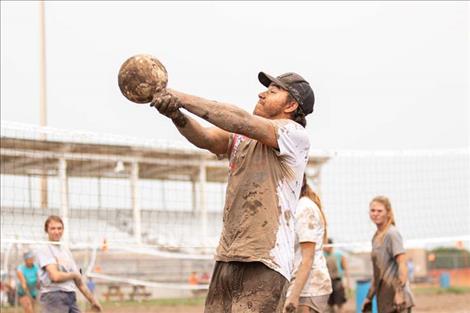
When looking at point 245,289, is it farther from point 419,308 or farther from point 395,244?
point 419,308

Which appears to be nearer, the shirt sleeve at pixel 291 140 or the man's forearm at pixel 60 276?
the shirt sleeve at pixel 291 140

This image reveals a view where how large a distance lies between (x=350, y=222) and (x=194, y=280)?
6.35 meters

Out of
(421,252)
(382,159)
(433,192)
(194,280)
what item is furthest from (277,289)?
(421,252)

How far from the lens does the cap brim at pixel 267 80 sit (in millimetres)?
5605

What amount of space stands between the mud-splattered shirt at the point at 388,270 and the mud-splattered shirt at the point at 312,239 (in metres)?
1.42

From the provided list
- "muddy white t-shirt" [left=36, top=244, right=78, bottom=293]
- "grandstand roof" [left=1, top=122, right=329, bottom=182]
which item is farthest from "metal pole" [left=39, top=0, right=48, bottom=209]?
"muddy white t-shirt" [left=36, top=244, right=78, bottom=293]

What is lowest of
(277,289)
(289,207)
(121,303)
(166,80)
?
(121,303)

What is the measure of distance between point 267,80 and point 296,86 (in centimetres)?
18

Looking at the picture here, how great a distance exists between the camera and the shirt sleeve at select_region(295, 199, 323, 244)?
7582mm

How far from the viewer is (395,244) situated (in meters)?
9.17

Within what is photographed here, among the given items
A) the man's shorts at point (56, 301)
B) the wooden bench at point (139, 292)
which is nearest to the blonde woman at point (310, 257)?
the man's shorts at point (56, 301)

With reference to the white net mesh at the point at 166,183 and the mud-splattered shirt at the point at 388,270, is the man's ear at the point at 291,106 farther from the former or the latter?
the white net mesh at the point at 166,183

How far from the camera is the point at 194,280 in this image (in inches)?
1040

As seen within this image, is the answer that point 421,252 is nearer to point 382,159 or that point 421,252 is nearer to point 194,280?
point 194,280
